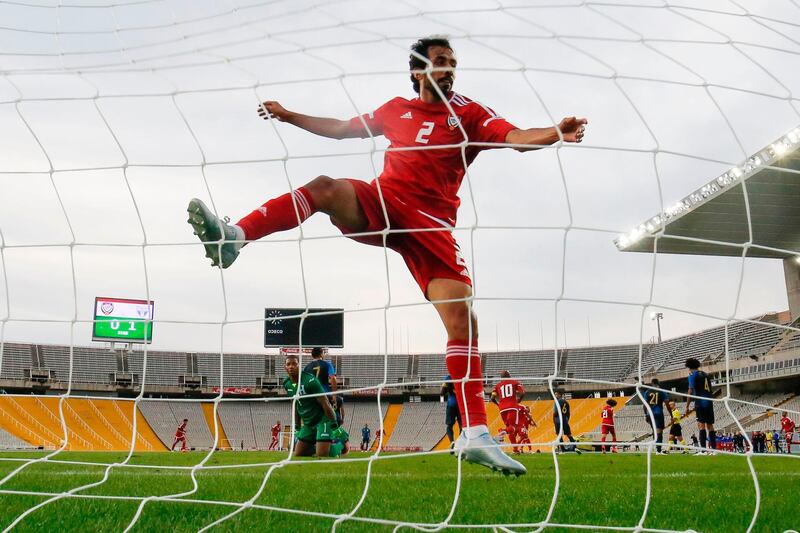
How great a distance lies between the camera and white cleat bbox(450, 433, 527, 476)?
3.01 meters

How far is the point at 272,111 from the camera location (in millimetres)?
3332

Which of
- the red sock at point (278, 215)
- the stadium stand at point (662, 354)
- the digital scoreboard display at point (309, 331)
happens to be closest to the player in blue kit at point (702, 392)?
the red sock at point (278, 215)

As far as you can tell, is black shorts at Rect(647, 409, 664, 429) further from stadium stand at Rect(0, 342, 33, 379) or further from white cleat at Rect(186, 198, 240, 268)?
stadium stand at Rect(0, 342, 33, 379)

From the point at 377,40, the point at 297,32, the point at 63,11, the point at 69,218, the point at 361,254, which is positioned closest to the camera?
the point at 69,218

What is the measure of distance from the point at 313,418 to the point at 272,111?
16.1 feet

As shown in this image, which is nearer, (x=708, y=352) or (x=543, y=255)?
(x=543, y=255)

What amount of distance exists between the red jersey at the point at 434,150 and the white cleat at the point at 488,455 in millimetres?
1010

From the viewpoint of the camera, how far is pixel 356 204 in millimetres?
3240

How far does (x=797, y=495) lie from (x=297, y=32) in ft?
11.8

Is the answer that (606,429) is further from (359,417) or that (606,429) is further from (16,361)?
(16,361)

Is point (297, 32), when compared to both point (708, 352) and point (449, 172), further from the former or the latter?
point (708, 352)

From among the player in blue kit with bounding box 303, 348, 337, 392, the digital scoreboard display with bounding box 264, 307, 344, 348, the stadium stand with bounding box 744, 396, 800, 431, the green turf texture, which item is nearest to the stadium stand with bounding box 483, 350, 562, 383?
the stadium stand with bounding box 744, 396, 800, 431

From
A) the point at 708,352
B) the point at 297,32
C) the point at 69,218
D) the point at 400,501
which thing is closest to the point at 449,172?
the point at 297,32

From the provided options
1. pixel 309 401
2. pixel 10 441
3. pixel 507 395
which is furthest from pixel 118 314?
pixel 309 401
